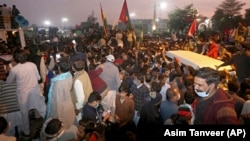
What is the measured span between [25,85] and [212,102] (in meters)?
4.68

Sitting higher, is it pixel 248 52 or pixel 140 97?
pixel 248 52

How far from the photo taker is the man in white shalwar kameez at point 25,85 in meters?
6.01

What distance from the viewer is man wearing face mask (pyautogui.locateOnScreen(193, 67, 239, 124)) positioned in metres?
3.04

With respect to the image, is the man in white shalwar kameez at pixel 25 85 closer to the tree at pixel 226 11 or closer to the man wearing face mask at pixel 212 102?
the man wearing face mask at pixel 212 102

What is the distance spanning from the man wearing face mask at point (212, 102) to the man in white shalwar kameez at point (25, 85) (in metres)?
4.29

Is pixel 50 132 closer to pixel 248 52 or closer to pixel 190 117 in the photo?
pixel 190 117

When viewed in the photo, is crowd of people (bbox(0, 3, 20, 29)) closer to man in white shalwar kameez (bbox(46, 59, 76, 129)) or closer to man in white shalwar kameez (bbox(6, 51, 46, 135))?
man in white shalwar kameez (bbox(6, 51, 46, 135))

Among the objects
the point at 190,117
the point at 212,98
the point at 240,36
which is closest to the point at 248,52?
the point at 190,117

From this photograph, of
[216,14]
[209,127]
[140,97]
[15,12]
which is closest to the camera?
[209,127]

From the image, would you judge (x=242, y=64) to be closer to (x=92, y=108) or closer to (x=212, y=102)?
(x=212, y=102)

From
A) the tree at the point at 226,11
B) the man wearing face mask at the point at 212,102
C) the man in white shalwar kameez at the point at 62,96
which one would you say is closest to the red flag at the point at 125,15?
the man in white shalwar kameez at the point at 62,96

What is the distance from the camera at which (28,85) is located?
628cm

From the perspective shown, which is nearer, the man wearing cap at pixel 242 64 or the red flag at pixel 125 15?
the man wearing cap at pixel 242 64

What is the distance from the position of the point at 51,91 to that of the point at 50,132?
5.03 ft
